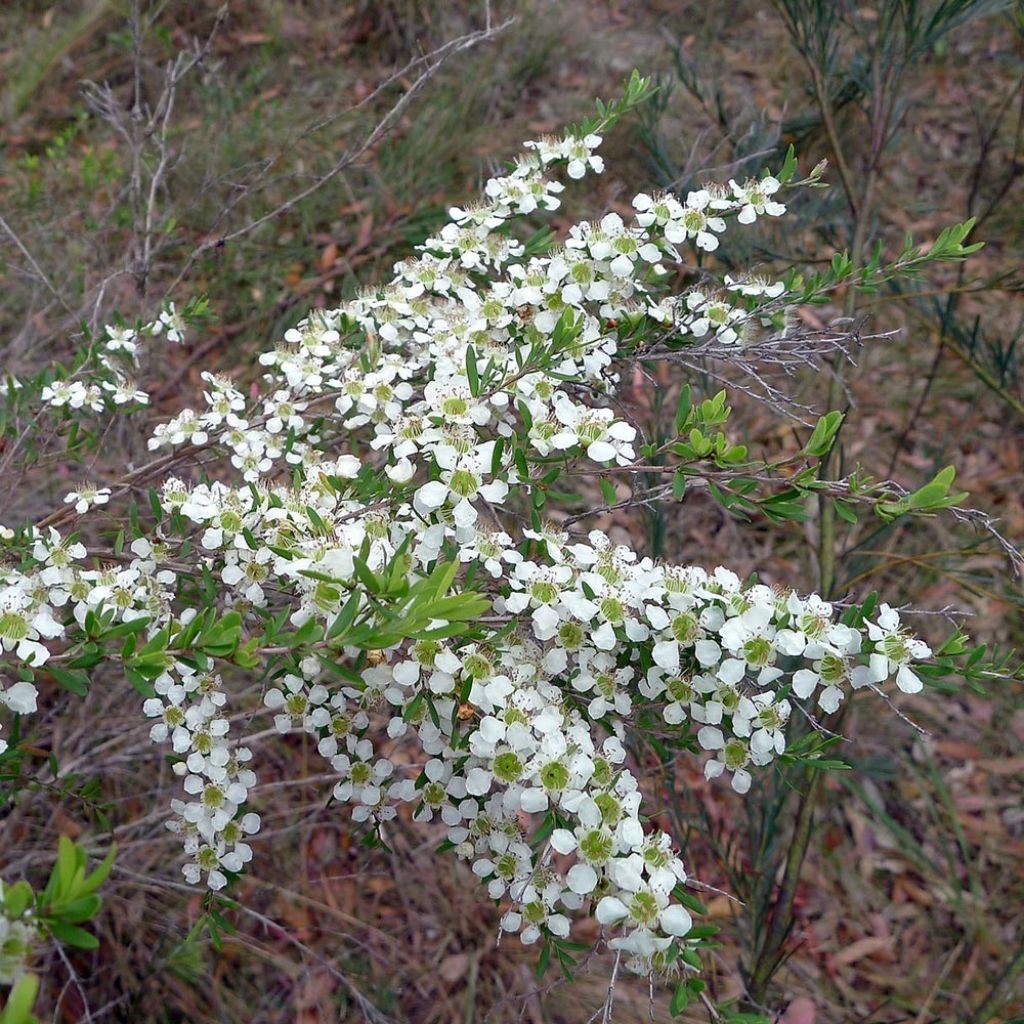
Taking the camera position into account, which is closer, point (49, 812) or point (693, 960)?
point (693, 960)

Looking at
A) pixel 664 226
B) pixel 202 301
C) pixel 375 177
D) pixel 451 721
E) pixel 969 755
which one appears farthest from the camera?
pixel 375 177

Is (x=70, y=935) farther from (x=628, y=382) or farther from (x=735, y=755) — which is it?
(x=628, y=382)

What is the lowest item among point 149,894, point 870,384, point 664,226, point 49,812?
point 870,384

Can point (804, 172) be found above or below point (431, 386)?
below

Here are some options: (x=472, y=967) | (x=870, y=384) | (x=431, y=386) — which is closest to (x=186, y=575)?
(x=431, y=386)

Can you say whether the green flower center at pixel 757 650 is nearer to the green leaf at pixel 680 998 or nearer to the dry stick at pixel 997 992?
the green leaf at pixel 680 998

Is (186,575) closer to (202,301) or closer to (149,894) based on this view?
(202,301)
